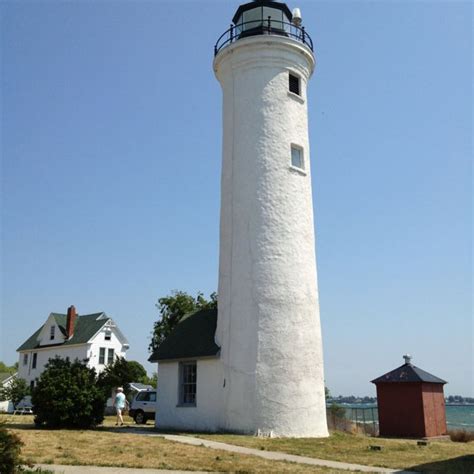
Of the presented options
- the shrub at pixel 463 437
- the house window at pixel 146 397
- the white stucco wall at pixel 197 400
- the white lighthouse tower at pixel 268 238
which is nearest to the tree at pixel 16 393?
the house window at pixel 146 397

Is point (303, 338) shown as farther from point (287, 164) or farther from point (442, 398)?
point (442, 398)

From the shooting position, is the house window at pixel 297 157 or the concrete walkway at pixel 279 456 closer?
the concrete walkway at pixel 279 456

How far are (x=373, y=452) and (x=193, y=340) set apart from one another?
28.5ft

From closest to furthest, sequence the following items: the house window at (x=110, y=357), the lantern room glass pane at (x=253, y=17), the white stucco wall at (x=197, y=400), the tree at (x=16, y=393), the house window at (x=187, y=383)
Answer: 1. the white stucco wall at (x=197, y=400)
2. the house window at (x=187, y=383)
3. the lantern room glass pane at (x=253, y=17)
4. the tree at (x=16, y=393)
5. the house window at (x=110, y=357)

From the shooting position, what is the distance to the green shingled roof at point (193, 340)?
1980 centimetres

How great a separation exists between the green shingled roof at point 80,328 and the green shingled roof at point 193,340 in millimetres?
22205

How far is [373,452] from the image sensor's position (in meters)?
14.0

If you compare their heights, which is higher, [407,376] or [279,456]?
[407,376]

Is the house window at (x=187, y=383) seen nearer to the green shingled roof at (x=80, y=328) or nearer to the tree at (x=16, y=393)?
the tree at (x=16, y=393)

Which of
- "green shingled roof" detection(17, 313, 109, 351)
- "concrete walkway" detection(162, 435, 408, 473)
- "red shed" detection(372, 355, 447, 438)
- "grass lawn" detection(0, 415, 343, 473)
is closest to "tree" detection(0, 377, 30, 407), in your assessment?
"green shingled roof" detection(17, 313, 109, 351)

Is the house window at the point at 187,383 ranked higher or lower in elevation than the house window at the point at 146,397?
higher

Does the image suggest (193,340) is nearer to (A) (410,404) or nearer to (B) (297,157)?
(B) (297,157)

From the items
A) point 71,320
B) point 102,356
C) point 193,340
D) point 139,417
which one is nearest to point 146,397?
point 139,417

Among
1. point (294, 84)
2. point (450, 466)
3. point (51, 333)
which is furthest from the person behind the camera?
point (51, 333)
